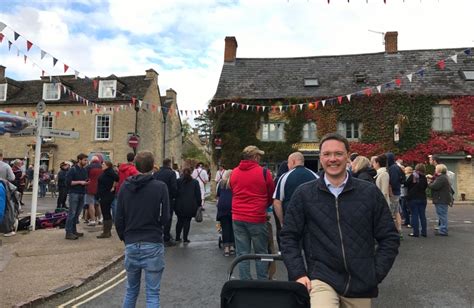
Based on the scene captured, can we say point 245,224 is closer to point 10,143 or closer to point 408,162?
point 408,162

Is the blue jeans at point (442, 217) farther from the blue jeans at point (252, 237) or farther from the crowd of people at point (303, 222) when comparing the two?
the blue jeans at point (252, 237)

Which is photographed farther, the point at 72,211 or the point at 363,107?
the point at 363,107

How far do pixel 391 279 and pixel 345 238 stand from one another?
13.0 feet

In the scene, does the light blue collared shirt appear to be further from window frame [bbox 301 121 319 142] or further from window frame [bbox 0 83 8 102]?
window frame [bbox 0 83 8 102]

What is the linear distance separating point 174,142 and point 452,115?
81.7 feet

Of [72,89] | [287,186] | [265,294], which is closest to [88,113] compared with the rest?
[72,89]

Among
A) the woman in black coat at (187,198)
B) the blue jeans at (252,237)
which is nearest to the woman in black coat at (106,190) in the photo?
the woman in black coat at (187,198)

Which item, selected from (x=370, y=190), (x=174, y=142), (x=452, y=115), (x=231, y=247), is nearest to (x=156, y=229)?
(x=370, y=190)

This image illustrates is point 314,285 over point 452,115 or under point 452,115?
under

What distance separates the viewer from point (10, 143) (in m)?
30.7

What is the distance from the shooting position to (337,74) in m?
26.3

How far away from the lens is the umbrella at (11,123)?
9.70 m

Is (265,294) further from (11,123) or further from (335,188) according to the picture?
(11,123)

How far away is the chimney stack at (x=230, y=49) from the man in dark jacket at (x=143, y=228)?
24.6 meters
